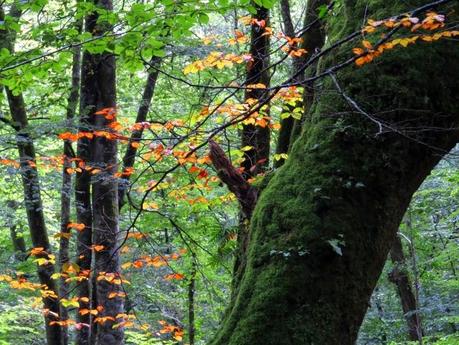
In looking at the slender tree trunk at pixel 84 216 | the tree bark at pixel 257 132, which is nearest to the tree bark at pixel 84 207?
the slender tree trunk at pixel 84 216

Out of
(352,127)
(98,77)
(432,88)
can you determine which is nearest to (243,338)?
(352,127)

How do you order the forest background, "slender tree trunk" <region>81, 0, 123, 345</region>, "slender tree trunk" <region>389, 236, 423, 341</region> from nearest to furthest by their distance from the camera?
the forest background, "slender tree trunk" <region>81, 0, 123, 345</region>, "slender tree trunk" <region>389, 236, 423, 341</region>

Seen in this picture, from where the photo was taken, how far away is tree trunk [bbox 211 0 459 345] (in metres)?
2.23

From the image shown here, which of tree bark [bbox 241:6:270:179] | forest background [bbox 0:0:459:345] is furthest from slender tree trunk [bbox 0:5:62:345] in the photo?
tree bark [bbox 241:6:270:179]

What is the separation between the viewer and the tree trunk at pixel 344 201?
7.31 ft

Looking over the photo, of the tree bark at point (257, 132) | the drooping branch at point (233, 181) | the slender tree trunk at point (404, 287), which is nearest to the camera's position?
the drooping branch at point (233, 181)

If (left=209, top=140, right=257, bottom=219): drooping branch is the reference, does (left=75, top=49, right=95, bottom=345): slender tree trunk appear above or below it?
above

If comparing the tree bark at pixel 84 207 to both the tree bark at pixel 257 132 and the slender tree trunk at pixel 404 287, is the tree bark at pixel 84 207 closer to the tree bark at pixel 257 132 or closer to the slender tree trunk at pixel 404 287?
the tree bark at pixel 257 132

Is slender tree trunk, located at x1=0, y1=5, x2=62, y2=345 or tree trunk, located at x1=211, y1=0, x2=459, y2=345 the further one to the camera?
slender tree trunk, located at x1=0, y1=5, x2=62, y2=345

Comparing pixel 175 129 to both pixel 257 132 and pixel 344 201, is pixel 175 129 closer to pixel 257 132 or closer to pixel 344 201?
pixel 257 132

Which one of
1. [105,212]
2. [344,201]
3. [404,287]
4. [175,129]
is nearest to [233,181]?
[344,201]

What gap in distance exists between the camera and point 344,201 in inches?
94.6

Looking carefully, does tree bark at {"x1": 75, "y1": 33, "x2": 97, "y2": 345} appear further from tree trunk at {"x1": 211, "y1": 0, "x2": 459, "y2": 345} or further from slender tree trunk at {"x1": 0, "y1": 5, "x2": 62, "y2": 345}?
tree trunk at {"x1": 211, "y1": 0, "x2": 459, "y2": 345}

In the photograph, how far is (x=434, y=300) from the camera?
13.1 m
